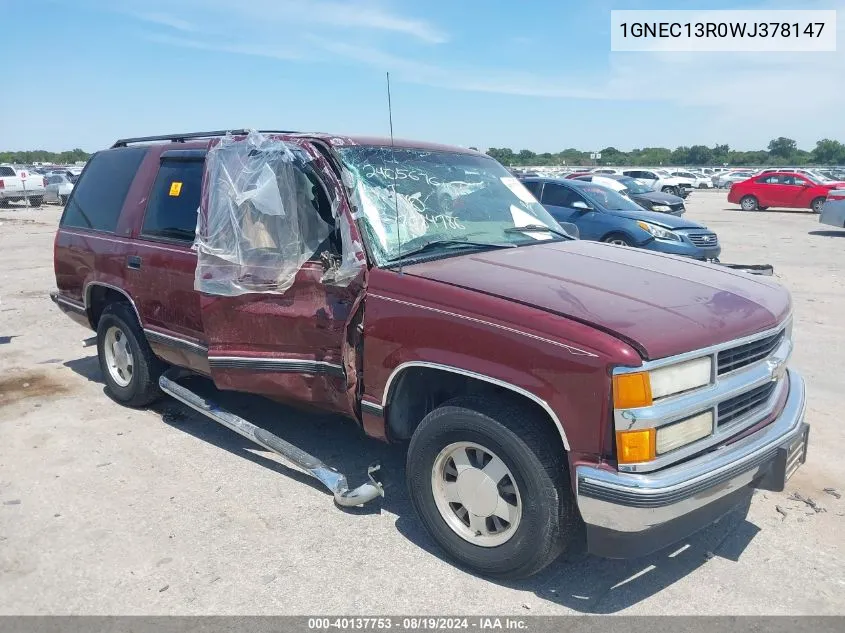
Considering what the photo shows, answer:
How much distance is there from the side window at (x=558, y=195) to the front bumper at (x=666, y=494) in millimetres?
9266

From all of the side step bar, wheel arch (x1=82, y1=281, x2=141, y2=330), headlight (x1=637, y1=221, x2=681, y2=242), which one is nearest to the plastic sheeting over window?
the side step bar

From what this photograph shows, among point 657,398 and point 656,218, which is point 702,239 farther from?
point 657,398

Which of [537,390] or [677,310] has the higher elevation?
[677,310]

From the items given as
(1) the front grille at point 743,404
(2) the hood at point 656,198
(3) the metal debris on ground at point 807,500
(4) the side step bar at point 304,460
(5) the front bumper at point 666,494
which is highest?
(2) the hood at point 656,198

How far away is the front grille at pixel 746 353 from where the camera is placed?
9.95 ft

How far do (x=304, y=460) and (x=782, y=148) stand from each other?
9586 cm

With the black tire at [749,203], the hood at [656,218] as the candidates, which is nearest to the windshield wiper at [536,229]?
the hood at [656,218]

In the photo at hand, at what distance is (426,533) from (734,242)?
1569 cm

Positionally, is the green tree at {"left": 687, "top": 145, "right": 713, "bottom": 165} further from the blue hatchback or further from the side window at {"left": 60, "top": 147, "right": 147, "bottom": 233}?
the side window at {"left": 60, "top": 147, "right": 147, "bottom": 233}

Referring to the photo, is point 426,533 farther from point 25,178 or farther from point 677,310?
point 25,178

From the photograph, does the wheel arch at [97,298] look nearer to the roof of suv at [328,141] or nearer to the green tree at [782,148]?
the roof of suv at [328,141]

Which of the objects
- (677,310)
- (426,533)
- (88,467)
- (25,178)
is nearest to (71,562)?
(88,467)

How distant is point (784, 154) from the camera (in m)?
84.2

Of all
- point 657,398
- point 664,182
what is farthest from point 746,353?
point 664,182
